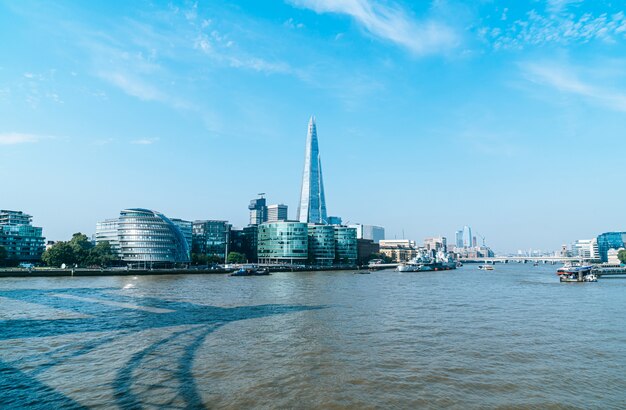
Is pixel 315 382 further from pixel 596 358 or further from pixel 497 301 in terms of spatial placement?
pixel 497 301

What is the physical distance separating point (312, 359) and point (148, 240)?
143704 mm

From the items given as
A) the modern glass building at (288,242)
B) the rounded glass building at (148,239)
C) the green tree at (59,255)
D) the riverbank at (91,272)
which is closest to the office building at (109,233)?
the rounded glass building at (148,239)

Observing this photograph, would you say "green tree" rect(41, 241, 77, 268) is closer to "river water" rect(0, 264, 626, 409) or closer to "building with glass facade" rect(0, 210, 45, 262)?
"building with glass facade" rect(0, 210, 45, 262)

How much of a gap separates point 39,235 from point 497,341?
19441 cm

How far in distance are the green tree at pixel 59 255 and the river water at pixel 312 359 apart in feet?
317

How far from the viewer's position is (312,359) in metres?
22.3

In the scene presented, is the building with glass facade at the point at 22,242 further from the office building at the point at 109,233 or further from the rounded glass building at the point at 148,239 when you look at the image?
the rounded glass building at the point at 148,239

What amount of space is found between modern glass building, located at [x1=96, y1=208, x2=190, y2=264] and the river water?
11305 cm

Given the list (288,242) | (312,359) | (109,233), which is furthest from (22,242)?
(312,359)

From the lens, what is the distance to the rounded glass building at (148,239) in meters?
150

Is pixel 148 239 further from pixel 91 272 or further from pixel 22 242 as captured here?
pixel 22 242

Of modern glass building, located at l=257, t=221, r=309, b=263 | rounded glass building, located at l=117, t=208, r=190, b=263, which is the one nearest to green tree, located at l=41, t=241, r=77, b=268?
rounded glass building, located at l=117, t=208, r=190, b=263

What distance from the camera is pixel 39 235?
171 meters

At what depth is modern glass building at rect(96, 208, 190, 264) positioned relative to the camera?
492 feet
